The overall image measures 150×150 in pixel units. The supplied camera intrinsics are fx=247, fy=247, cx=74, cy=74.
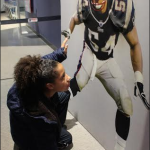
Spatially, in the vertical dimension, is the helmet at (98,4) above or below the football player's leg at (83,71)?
above

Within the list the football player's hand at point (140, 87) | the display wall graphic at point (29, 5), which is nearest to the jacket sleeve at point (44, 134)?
the football player's hand at point (140, 87)

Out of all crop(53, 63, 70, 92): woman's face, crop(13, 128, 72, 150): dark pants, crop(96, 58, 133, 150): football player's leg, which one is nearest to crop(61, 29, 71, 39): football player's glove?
crop(96, 58, 133, 150): football player's leg

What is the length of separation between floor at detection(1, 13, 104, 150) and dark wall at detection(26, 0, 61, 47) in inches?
5.0

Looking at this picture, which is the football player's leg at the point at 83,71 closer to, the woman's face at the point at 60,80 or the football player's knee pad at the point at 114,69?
the football player's knee pad at the point at 114,69

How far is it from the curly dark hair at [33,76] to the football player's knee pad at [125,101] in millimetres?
381

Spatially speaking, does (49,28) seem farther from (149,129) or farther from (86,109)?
(149,129)

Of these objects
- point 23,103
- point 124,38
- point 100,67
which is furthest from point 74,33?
point 23,103

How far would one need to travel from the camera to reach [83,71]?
5.40ft

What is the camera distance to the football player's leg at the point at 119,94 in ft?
4.42

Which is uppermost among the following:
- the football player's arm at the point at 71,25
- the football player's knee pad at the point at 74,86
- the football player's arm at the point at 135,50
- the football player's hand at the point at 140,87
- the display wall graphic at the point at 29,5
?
the display wall graphic at the point at 29,5

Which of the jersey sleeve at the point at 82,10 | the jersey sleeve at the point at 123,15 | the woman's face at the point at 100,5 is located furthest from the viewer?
the jersey sleeve at the point at 82,10

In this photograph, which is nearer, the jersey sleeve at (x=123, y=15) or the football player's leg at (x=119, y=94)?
the jersey sleeve at (x=123, y=15)

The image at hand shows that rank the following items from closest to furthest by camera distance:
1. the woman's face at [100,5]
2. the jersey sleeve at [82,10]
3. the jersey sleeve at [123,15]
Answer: the jersey sleeve at [123,15] → the woman's face at [100,5] → the jersey sleeve at [82,10]

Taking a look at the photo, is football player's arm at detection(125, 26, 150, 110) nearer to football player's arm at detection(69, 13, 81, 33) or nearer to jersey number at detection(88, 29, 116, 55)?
jersey number at detection(88, 29, 116, 55)
